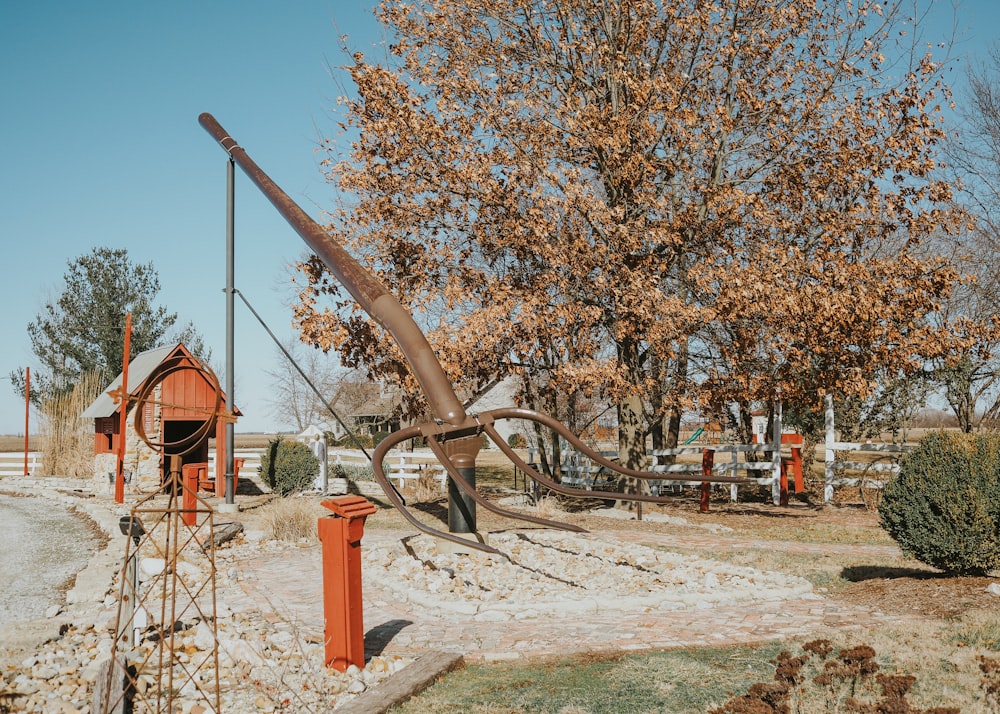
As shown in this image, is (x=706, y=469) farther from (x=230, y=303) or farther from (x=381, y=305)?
(x=381, y=305)

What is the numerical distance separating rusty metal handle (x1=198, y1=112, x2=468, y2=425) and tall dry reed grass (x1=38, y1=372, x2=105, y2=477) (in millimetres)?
21969

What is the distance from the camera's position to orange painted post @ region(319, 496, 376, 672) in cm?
538

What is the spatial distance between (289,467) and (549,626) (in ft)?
→ 38.8

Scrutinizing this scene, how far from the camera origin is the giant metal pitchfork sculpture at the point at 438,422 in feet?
11.1

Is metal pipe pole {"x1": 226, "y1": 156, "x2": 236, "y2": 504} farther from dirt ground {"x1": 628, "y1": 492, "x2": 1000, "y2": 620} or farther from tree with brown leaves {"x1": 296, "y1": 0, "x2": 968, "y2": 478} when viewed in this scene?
dirt ground {"x1": 628, "y1": 492, "x2": 1000, "y2": 620}

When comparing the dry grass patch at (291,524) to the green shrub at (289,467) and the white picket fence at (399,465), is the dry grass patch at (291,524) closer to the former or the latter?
the white picket fence at (399,465)

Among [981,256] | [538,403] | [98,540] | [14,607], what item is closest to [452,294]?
[538,403]

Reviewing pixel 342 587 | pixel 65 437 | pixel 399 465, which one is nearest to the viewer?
pixel 342 587

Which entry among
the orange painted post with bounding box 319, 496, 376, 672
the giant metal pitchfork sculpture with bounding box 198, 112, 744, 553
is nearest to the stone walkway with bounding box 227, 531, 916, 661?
the orange painted post with bounding box 319, 496, 376, 672

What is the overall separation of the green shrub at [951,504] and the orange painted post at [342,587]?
5419 millimetres

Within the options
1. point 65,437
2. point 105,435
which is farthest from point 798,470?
point 65,437

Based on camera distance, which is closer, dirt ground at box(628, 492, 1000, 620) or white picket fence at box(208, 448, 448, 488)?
dirt ground at box(628, 492, 1000, 620)

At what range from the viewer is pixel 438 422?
13.3 ft

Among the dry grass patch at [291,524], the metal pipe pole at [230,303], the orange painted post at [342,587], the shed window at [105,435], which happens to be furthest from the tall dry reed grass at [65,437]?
the orange painted post at [342,587]
